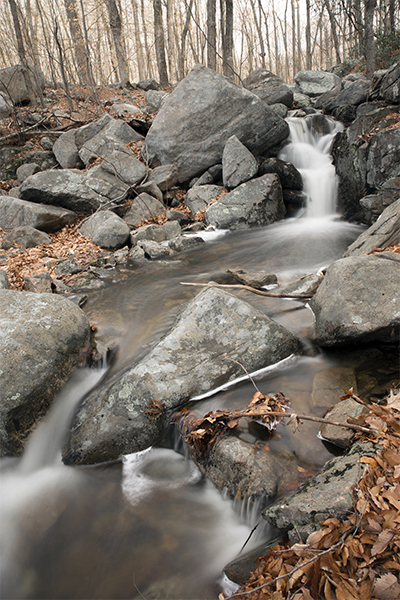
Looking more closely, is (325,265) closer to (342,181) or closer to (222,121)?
(342,181)

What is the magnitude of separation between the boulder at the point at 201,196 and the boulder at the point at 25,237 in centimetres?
440

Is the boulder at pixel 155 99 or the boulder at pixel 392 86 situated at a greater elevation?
the boulder at pixel 155 99

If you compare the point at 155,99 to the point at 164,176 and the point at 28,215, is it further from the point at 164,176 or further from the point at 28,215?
the point at 28,215

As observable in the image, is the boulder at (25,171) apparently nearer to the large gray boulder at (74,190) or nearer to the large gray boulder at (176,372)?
the large gray boulder at (74,190)

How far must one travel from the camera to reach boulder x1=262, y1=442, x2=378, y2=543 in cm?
176

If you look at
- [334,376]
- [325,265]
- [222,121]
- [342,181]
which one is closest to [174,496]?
[334,376]

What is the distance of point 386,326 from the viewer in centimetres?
334

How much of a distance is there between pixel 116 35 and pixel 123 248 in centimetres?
1448

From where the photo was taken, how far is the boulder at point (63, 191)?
355 inches

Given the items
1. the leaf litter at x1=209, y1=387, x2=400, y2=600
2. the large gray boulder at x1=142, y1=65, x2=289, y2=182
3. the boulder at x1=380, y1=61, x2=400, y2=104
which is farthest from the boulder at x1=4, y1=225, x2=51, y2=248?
the boulder at x1=380, y1=61, x2=400, y2=104

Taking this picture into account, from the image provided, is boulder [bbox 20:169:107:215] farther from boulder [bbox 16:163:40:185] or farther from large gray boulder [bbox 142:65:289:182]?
large gray boulder [bbox 142:65:289:182]

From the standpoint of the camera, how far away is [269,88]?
13789mm

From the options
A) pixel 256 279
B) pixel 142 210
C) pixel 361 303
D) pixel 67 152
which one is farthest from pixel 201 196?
pixel 361 303

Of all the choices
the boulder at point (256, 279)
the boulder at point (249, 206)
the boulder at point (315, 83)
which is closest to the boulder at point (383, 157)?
the boulder at point (249, 206)
